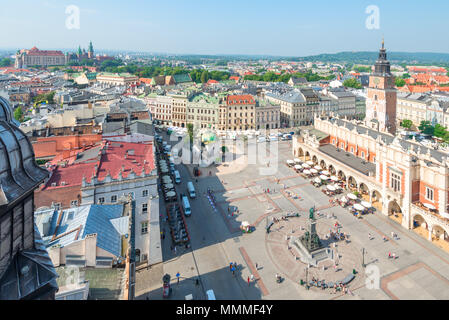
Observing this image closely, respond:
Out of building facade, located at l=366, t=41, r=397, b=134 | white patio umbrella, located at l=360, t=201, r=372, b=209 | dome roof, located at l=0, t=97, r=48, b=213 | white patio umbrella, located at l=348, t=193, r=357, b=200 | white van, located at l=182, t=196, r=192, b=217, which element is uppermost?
building facade, located at l=366, t=41, r=397, b=134

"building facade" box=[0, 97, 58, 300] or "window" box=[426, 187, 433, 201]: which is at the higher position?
"building facade" box=[0, 97, 58, 300]

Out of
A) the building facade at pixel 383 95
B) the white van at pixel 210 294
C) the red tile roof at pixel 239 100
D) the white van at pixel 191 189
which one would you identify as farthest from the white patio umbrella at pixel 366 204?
the red tile roof at pixel 239 100

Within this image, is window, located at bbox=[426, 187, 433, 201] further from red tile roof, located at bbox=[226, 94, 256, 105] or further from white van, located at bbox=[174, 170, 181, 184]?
red tile roof, located at bbox=[226, 94, 256, 105]

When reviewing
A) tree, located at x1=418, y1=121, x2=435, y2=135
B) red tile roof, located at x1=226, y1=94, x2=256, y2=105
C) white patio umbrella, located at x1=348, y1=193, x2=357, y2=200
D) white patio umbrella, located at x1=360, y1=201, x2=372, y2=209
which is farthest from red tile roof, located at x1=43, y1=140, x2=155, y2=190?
tree, located at x1=418, y1=121, x2=435, y2=135

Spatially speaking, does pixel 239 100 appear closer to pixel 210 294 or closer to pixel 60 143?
pixel 60 143

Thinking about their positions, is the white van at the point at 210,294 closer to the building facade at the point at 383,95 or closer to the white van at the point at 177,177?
the white van at the point at 177,177

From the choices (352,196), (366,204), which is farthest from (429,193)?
(352,196)
